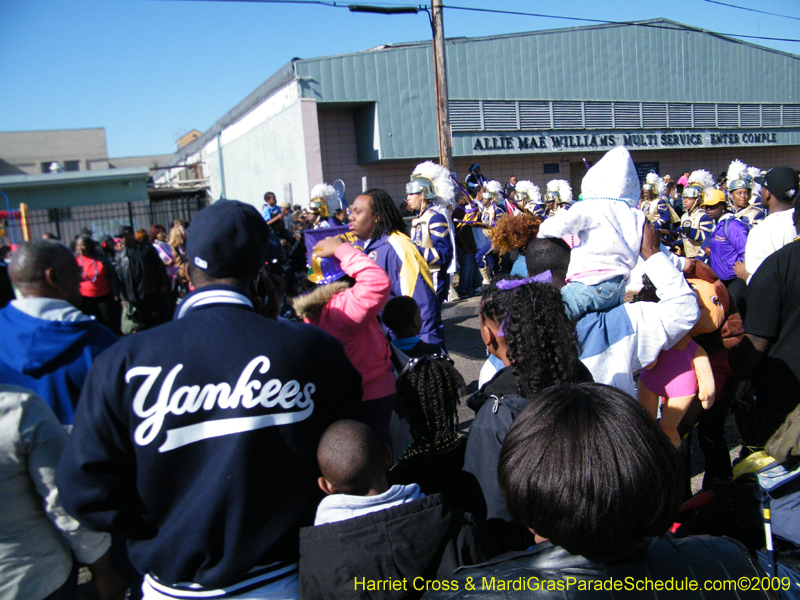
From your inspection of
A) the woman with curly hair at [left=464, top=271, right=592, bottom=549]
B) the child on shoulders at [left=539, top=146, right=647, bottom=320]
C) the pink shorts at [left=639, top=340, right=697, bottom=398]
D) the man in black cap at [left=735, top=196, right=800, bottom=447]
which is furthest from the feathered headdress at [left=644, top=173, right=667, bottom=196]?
the woman with curly hair at [left=464, top=271, right=592, bottom=549]

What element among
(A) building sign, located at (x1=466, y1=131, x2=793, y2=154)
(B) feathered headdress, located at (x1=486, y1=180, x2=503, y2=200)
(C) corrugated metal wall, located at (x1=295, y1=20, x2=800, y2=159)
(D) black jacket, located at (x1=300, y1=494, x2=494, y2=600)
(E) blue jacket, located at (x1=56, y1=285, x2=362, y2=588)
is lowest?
(D) black jacket, located at (x1=300, y1=494, x2=494, y2=600)

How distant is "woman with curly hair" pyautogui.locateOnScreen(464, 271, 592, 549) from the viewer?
5.96ft

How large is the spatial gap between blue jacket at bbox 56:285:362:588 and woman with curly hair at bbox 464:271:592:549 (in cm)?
66

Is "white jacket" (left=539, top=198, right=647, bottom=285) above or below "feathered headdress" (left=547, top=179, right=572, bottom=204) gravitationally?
below

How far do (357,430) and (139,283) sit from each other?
7062mm

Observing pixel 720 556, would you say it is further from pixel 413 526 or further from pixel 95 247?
pixel 95 247

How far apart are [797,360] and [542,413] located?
2271 millimetres

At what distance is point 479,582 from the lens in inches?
46.1

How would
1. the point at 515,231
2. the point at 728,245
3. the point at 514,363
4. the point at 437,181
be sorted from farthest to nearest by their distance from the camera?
1. the point at 437,181
2. the point at 728,245
3. the point at 515,231
4. the point at 514,363

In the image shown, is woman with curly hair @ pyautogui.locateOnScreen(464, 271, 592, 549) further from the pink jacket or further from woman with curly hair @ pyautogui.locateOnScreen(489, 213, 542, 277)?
woman with curly hair @ pyautogui.locateOnScreen(489, 213, 542, 277)

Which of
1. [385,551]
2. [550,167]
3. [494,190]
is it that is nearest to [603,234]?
[385,551]

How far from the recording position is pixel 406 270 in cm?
383

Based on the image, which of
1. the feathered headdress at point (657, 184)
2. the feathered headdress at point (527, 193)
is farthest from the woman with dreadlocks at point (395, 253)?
the feathered headdress at point (657, 184)

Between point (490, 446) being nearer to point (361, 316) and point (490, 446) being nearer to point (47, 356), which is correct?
point (361, 316)
